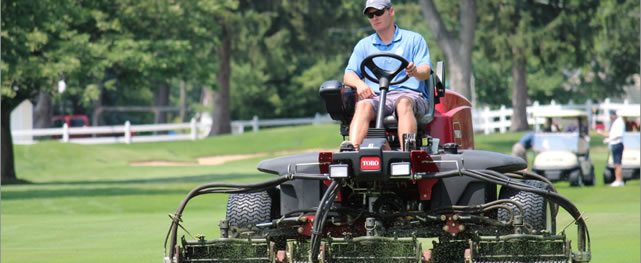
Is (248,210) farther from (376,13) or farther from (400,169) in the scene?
(376,13)

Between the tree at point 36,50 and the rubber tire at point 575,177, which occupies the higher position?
the tree at point 36,50

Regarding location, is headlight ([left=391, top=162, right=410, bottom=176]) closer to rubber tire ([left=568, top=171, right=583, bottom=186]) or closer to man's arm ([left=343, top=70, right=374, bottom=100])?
man's arm ([left=343, top=70, right=374, bottom=100])

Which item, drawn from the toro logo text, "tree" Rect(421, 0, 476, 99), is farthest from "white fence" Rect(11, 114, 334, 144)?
the toro logo text

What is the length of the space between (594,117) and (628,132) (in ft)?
93.7

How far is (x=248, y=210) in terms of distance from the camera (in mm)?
11195

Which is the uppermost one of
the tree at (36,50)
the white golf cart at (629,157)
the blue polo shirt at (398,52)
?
the tree at (36,50)

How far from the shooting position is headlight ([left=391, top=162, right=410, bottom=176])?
32.9ft

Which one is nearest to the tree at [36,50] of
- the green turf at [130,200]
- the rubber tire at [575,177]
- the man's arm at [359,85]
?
the green turf at [130,200]

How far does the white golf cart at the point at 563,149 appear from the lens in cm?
3231

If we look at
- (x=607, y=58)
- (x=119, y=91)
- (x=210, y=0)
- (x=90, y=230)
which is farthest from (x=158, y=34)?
(x=119, y=91)

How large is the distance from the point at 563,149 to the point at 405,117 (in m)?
23.2

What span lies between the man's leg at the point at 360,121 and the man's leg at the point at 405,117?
0.68ft

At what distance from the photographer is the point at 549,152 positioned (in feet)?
108

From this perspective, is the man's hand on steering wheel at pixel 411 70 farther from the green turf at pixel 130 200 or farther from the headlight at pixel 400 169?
the green turf at pixel 130 200
